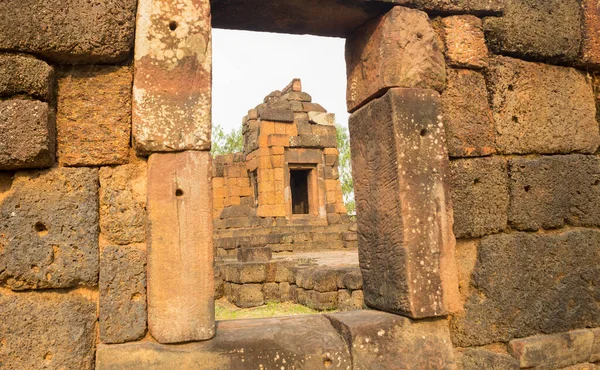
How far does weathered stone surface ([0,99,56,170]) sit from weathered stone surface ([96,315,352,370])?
39.8 inches

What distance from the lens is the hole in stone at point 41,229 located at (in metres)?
2.42

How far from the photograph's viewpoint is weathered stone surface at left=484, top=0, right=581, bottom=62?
3406mm

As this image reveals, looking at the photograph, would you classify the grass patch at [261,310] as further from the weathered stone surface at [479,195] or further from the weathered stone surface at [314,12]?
Answer: the weathered stone surface at [314,12]

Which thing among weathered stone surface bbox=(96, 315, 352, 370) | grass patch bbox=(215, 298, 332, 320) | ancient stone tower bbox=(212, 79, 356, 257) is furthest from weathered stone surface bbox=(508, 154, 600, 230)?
ancient stone tower bbox=(212, 79, 356, 257)

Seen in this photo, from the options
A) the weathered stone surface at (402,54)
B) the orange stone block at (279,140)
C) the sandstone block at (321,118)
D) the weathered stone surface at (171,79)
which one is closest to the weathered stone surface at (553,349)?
the weathered stone surface at (402,54)

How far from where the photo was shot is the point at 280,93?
1791 cm

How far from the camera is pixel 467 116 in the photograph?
327 centimetres

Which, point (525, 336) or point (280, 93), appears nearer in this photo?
point (525, 336)

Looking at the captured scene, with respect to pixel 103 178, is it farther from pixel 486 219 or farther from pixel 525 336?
pixel 525 336

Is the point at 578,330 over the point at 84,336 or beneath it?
beneath

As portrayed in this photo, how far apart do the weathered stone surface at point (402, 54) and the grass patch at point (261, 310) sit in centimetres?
535

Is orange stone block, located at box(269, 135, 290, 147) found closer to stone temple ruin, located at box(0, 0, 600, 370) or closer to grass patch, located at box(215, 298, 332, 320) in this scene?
grass patch, located at box(215, 298, 332, 320)

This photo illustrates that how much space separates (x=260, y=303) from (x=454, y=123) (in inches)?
253

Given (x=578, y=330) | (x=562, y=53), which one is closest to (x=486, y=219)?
(x=578, y=330)
